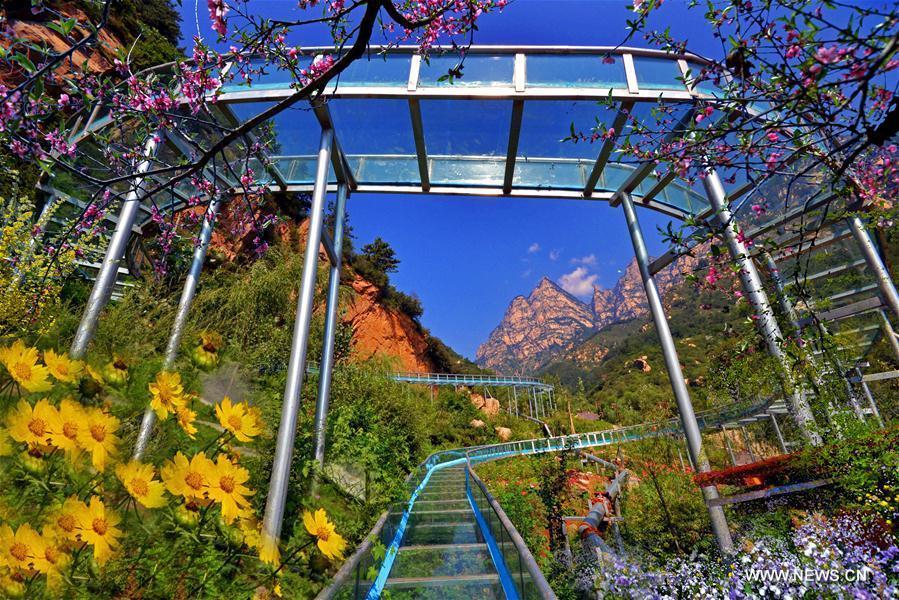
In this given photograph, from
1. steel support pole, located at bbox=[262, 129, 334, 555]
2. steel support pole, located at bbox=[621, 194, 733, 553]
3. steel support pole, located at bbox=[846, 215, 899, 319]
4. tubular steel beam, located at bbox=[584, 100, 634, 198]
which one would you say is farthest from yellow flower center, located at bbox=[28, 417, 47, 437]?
steel support pole, located at bbox=[846, 215, 899, 319]

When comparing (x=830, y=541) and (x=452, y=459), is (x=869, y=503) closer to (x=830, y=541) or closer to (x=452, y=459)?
(x=830, y=541)

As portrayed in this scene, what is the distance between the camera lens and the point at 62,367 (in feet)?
2.39

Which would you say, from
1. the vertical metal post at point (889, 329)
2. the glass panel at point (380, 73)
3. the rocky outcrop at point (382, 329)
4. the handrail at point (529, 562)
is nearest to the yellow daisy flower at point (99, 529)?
the handrail at point (529, 562)

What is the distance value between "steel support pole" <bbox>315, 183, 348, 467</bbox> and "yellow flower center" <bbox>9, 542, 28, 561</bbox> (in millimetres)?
4039

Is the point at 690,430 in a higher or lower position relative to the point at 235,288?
lower

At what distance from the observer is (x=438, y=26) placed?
3.08 metres

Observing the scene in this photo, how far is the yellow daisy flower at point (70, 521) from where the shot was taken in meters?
0.60

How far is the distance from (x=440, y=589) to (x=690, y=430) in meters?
3.30

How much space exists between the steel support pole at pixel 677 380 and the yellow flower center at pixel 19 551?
4.79m

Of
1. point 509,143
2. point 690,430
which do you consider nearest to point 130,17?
point 509,143

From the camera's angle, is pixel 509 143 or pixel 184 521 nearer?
pixel 184 521

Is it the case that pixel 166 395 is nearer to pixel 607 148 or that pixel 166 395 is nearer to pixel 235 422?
pixel 235 422

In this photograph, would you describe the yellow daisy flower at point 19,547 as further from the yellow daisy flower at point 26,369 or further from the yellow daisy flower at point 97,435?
the yellow daisy flower at point 26,369

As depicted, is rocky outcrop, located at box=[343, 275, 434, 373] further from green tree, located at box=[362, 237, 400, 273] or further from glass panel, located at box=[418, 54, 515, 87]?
glass panel, located at box=[418, 54, 515, 87]
